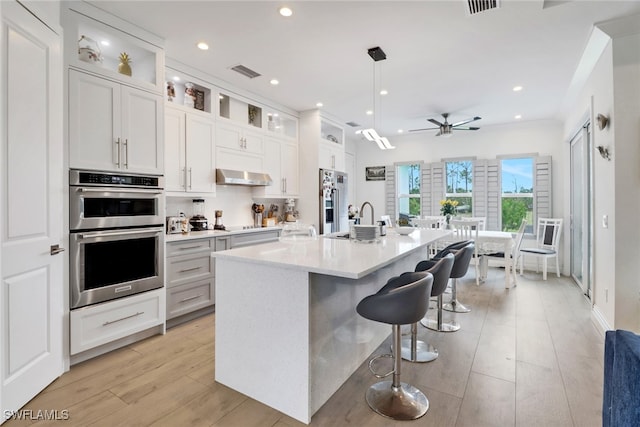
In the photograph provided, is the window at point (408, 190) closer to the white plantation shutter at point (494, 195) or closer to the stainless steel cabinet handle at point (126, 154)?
the white plantation shutter at point (494, 195)

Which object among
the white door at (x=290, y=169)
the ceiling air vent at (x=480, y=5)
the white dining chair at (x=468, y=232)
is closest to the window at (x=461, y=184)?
the white dining chair at (x=468, y=232)

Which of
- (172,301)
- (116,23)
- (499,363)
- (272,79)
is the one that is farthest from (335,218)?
(116,23)

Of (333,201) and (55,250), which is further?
(333,201)

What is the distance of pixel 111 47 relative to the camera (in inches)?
113

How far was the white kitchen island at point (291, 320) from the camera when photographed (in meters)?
1.74

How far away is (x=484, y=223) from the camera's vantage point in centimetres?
593

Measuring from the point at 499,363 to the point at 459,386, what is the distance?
540mm

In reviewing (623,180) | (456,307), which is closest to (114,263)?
(456,307)

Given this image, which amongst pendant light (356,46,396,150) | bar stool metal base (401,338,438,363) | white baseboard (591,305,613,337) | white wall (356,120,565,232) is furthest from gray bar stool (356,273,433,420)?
white wall (356,120,565,232)

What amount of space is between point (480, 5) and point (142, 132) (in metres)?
2.96

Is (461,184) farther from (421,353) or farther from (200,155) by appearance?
(200,155)

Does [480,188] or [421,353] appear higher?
[480,188]

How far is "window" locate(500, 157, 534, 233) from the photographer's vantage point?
5891 millimetres

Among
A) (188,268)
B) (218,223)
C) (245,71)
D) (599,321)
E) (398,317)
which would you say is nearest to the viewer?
(398,317)
